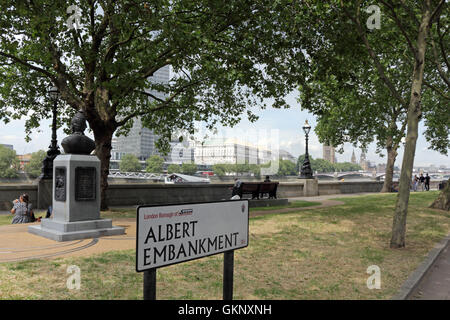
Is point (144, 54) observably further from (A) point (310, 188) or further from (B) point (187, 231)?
(A) point (310, 188)

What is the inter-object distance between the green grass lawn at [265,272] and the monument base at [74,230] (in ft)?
6.88

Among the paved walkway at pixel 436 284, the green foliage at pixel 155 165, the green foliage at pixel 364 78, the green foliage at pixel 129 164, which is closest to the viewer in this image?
the paved walkway at pixel 436 284

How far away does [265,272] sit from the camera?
580 centimetres

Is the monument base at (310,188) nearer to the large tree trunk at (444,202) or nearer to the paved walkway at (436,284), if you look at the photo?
the large tree trunk at (444,202)

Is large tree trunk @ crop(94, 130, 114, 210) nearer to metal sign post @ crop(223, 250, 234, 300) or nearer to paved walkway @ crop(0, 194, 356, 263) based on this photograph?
paved walkway @ crop(0, 194, 356, 263)

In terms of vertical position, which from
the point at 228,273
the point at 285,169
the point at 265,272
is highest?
the point at 285,169

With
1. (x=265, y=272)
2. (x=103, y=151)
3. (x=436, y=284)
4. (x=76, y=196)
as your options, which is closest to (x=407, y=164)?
(x=436, y=284)

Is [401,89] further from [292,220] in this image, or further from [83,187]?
[83,187]

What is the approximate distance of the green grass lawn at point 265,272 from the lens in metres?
4.66

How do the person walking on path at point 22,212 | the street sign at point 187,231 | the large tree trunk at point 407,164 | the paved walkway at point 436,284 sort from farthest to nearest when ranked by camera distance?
1. the person walking on path at point 22,212
2. the large tree trunk at point 407,164
3. the paved walkway at point 436,284
4. the street sign at point 187,231

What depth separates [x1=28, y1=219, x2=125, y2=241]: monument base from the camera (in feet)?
26.3

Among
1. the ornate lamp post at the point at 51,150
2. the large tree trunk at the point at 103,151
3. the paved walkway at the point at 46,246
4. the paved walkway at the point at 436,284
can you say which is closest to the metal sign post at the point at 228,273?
the paved walkway at the point at 436,284

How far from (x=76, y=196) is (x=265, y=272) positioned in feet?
16.9

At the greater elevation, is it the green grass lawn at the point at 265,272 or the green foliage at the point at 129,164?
the green foliage at the point at 129,164
